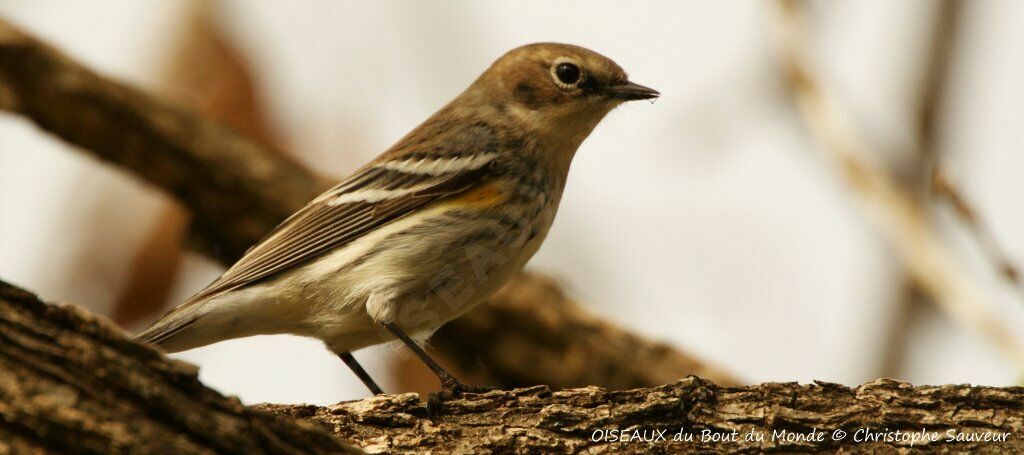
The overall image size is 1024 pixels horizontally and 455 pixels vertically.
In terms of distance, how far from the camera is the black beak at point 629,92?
247 inches

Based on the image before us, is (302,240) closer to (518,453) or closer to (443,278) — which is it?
(443,278)

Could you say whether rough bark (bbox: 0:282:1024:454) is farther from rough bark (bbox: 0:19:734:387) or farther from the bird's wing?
rough bark (bbox: 0:19:734:387)

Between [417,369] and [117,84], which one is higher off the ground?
[117,84]

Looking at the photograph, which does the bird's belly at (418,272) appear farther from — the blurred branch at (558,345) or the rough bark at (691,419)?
the blurred branch at (558,345)

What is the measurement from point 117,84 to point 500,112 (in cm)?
277

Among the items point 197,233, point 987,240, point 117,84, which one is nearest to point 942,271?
point 987,240

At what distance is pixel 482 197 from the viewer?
18.4ft

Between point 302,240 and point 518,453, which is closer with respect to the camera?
point 518,453

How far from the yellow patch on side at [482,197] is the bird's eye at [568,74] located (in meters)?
1.10

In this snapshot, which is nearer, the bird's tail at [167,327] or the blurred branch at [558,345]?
the bird's tail at [167,327]

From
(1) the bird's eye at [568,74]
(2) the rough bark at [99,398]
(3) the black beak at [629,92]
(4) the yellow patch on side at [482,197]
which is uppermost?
(1) the bird's eye at [568,74]

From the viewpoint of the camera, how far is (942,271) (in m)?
6.28

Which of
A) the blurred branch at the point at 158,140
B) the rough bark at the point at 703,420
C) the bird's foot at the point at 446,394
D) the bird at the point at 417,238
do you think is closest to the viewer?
the rough bark at the point at 703,420

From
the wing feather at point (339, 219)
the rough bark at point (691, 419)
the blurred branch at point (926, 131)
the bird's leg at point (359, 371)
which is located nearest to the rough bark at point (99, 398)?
the rough bark at point (691, 419)
